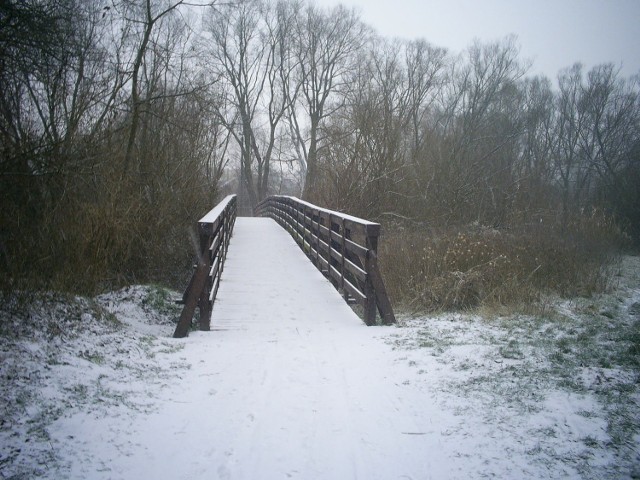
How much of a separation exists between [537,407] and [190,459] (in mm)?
2501

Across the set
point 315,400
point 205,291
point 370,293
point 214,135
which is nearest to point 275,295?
point 205,291

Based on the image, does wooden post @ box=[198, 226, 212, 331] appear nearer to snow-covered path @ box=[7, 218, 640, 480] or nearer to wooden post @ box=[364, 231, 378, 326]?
snow-covered path @ box=[7, 218, 640, 480]

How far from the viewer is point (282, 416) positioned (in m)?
3.45

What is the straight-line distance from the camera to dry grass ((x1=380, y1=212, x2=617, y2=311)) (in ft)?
24.4

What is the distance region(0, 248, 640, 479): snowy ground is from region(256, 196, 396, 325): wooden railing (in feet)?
2.50

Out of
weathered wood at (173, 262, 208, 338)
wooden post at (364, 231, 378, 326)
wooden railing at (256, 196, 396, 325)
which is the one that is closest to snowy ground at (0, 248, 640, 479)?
weathered wood at (173, 262, 208, 338)

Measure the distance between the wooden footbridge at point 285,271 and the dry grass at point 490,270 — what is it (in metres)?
1.02

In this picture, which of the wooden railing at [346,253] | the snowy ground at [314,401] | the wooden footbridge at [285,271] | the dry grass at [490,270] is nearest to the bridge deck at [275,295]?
the wooden footbridge at [285,271]

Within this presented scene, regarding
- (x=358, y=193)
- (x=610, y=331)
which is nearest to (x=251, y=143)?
(x=358, y=193)

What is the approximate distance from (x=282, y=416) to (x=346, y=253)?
400 cm

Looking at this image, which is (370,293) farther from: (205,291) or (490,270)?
(490,270)

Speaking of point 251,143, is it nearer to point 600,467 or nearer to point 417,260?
point 417,260

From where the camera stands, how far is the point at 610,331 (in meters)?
5.00

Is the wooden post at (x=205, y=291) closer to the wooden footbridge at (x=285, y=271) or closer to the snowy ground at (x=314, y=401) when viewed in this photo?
the wooden footbridge at (x=285, y=271)
